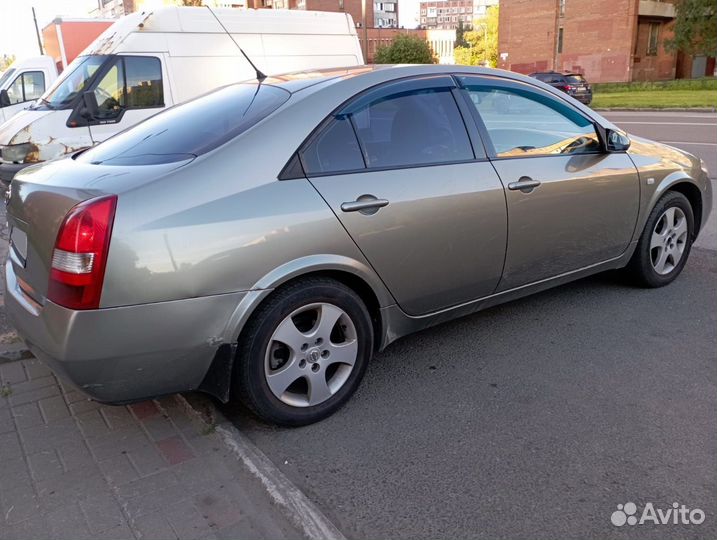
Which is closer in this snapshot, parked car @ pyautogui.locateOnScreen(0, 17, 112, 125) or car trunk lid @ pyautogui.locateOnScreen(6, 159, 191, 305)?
car trunk lid @ pyautogui.locateOnScreen(6, 159, 191, 305)

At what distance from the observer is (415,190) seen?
327cm

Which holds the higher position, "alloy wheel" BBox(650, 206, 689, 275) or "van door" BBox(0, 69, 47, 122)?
"van door" BBox(0, 69, 47, 122)

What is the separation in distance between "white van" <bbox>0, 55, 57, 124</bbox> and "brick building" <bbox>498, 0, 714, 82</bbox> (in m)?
40.6

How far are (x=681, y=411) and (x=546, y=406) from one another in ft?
2.16

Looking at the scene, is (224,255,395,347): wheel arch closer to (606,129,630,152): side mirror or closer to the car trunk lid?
the car trunk lid

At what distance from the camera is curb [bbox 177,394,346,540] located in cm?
235

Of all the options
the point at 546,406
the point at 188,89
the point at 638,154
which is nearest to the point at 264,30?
the point at 188,89

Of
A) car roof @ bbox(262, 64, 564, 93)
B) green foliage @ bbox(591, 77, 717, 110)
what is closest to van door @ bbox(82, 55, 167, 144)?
car roof @ bbox(262, 64, 564, 93)

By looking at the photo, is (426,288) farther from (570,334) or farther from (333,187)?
(570,334)

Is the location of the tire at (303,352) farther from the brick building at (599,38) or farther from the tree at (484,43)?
the tree at (484,43)

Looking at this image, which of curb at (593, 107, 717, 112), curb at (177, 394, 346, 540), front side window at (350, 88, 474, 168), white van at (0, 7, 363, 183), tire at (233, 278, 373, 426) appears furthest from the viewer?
curb at (593, 107, 717, 112)

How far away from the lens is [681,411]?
317 centimetres

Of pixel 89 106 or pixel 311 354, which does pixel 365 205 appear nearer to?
pixel 311 354

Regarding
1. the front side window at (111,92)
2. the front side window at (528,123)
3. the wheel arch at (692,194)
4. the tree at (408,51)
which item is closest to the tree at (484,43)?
the tree at (408,51)
